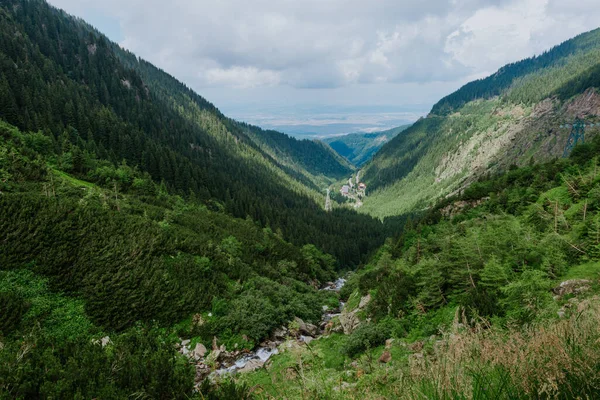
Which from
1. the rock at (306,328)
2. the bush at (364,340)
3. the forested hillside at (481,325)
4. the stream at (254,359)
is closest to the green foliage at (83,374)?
the forested hillside at (481,325)

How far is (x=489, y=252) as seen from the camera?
16594 millimetres

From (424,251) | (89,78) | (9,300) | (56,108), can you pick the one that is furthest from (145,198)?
(89,78)

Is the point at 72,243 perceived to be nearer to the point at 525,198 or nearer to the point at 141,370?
the point at 141,370

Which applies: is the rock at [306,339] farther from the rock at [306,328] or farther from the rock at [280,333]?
the rock at [280,333]

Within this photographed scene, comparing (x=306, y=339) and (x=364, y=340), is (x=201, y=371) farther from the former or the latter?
(x=364, y=340)

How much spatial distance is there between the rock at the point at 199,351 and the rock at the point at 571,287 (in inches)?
808

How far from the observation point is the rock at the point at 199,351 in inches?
837

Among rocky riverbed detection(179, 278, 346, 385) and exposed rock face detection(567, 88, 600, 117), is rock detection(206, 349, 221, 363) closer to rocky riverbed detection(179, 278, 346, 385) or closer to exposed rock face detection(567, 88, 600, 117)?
rocky riverbed detection(179, 278, 346, 385)

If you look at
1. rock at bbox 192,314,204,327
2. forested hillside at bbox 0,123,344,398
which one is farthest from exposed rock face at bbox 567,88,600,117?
rock at bbox 192,314,204,327

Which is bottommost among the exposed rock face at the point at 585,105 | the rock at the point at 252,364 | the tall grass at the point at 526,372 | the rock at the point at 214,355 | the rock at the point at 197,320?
the rock at the point at 252,364

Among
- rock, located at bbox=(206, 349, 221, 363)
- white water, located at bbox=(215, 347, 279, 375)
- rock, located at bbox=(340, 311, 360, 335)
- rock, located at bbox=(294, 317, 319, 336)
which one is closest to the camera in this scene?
rock, located at bbox=(206, 349, 221, 363)

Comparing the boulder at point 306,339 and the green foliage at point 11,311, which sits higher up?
the green foliage at point 11,311

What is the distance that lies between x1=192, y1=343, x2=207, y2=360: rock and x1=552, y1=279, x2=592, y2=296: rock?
67.4ft

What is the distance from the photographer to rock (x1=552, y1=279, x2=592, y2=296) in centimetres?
1090
